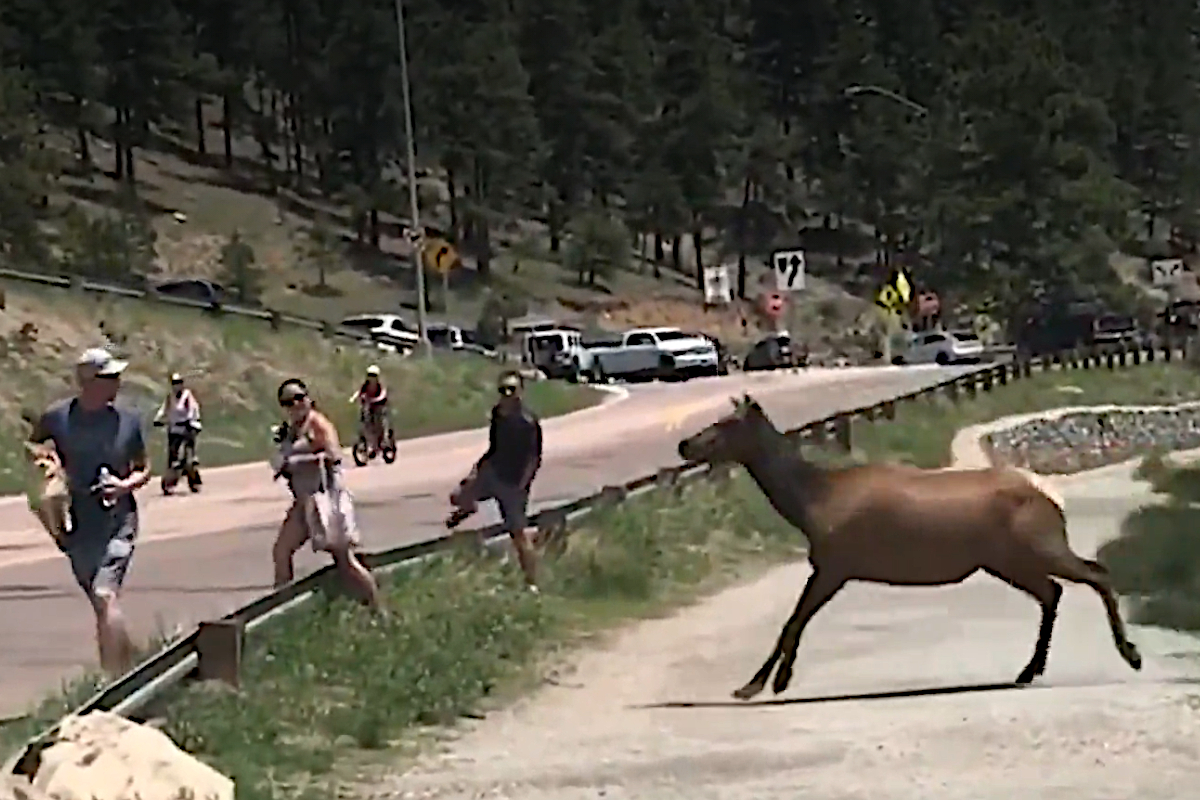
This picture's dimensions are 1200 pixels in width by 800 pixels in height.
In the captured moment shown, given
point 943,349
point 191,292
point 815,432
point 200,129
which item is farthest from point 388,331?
point 200,129

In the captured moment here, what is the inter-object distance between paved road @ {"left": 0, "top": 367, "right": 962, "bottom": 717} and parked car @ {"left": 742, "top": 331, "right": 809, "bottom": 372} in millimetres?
20866

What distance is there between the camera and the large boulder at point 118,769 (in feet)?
26.8

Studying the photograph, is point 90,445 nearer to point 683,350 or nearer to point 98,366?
point 98,366

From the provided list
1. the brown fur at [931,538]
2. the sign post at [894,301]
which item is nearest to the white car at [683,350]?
the sign post at [894,301]

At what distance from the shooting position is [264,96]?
10806cm

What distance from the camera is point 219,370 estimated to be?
4509 cm

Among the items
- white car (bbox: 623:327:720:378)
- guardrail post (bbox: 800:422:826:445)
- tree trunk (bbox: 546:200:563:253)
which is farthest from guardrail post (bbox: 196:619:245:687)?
tree trunk (bbox: 546:200:563:253)

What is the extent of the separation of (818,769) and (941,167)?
80.1 meters

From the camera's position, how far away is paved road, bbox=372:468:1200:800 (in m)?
11.1

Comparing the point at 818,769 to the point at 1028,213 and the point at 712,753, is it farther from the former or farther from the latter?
the point at 1028,213

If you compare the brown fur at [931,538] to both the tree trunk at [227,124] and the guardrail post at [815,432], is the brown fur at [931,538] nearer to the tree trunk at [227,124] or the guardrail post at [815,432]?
the guardrail post at [815,432]

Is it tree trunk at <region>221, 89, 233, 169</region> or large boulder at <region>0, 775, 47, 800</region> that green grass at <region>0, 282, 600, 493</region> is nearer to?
large boulder at <region>0, 775, 47, 800</region>

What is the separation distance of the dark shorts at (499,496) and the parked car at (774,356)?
5540 cm

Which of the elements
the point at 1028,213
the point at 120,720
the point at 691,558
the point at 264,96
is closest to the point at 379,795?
the point at 120,720
